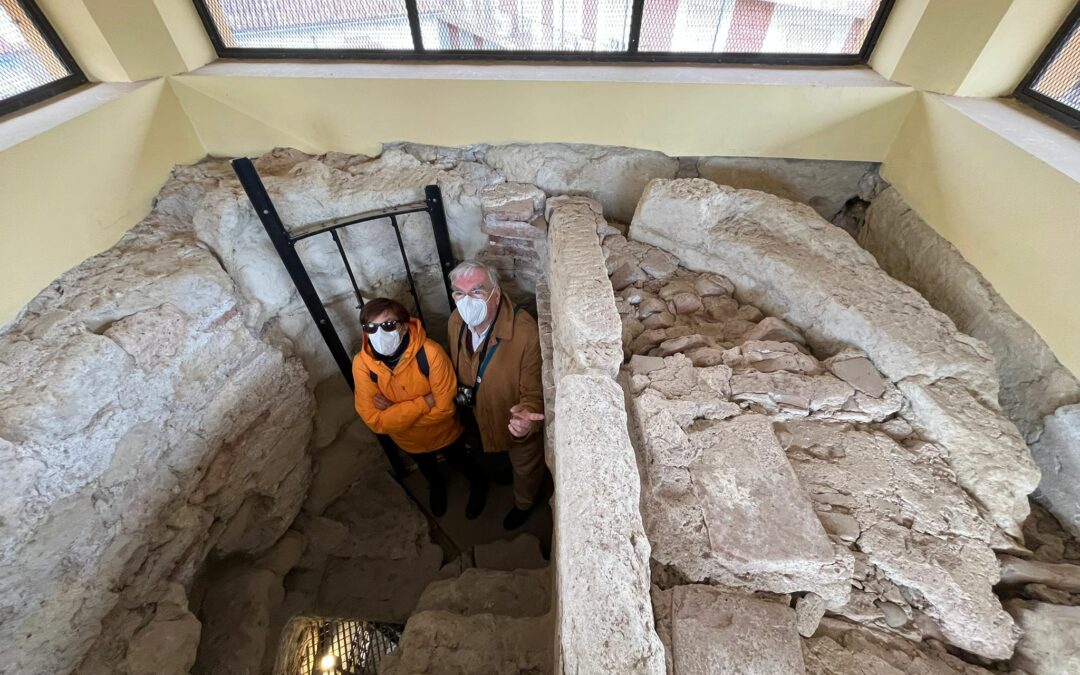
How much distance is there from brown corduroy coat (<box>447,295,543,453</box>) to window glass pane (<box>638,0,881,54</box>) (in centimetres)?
173

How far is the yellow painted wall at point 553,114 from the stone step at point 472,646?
8.46 feet

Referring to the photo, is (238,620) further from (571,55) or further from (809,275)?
(571,55)

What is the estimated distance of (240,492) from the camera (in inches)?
122

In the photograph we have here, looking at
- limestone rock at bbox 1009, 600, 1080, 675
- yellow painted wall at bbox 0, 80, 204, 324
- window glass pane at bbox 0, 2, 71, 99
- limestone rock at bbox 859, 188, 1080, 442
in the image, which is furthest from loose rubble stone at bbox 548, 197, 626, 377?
window glass pane at bbox 0, 2, 71, 99

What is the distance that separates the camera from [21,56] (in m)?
2.42

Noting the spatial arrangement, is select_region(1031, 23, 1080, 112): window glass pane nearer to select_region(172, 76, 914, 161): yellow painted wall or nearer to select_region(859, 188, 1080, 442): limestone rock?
select_region(172, 76, 914, 161): yellow painted wall

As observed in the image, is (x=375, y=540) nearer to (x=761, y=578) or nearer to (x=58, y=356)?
(x=58, y=356)

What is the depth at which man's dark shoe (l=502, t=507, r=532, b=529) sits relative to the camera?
3.66 m

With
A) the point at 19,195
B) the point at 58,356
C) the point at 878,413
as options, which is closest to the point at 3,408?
the point at 58,356

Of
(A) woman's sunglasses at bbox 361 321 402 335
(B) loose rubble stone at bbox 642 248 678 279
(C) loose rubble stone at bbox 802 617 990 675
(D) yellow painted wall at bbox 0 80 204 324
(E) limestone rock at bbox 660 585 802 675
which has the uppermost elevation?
(D) yellow painted wall at bbox 0 80 204 324

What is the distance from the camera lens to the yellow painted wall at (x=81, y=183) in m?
2.09

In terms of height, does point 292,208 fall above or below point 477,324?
above

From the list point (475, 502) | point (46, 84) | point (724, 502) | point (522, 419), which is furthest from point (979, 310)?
point (46, 84)

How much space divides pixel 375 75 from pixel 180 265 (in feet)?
4.85
